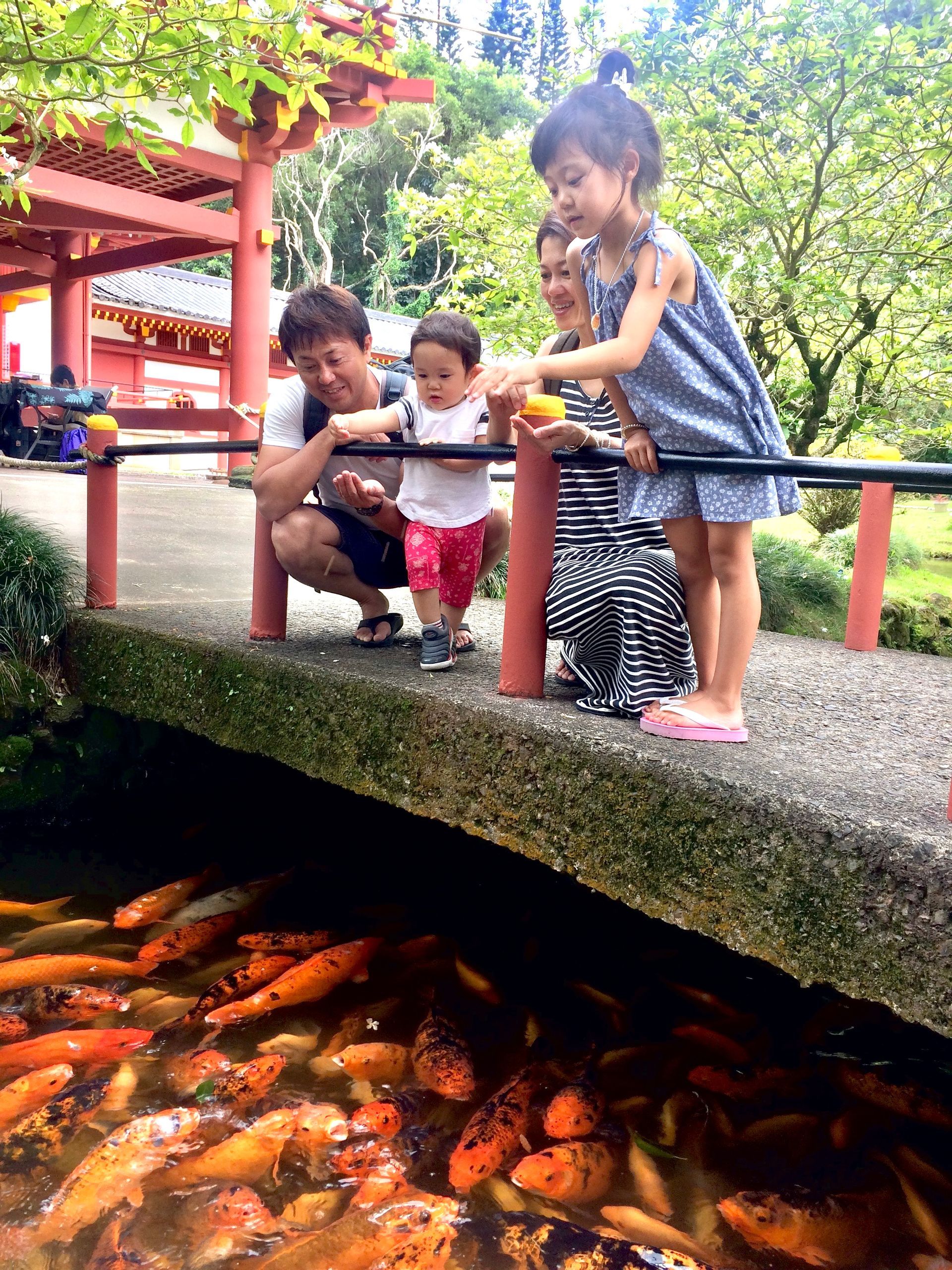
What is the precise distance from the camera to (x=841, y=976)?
5.74ft

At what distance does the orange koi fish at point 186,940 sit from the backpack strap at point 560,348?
80.5 inches

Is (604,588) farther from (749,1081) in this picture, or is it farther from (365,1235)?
(365,1235)

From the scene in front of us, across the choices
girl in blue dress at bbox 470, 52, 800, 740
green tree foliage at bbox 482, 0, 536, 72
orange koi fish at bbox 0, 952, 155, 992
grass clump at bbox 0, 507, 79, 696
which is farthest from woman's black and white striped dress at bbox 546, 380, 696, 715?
green tree foliage at bbox 482, 0, 536, 72

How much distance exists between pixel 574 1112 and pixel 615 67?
2468 mm

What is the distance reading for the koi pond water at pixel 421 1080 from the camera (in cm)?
203

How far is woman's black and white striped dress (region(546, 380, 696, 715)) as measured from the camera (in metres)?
2.54

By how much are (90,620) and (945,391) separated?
282 inches

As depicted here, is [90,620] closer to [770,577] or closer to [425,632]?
[425,632]

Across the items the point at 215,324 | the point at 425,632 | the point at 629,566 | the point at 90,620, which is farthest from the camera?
the point at 215,324

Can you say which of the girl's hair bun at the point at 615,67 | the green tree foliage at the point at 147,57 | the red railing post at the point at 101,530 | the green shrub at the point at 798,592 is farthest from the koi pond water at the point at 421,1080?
the green shrub at the point at 798,592

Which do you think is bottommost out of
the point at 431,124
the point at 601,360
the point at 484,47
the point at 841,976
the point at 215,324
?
the point at 841,976

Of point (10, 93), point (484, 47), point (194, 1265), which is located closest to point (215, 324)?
point (10, 93)

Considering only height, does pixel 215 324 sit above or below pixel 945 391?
above

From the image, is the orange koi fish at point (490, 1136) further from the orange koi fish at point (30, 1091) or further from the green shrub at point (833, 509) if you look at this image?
the green shrub at point (833, 509)
